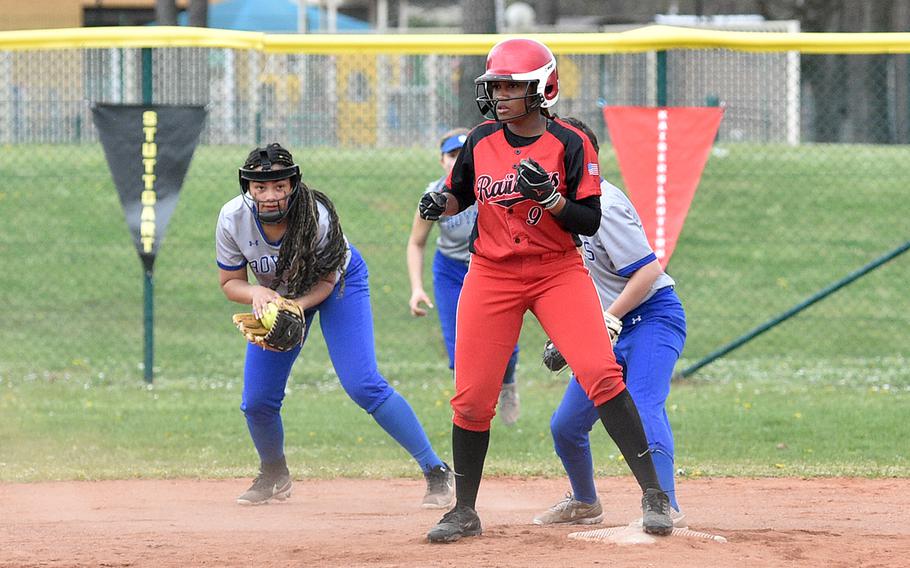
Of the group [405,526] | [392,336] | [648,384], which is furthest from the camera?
[392,336]

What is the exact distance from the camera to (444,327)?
9.00 m

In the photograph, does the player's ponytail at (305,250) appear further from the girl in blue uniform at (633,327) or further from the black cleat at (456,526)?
the black cleat at (456,526)

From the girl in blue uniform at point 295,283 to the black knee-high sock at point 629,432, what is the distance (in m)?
1.60

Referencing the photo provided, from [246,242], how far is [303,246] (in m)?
0.28

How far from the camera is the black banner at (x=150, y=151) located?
997cm

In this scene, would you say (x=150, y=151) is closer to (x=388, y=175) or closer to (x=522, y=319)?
(x=388, y=175)

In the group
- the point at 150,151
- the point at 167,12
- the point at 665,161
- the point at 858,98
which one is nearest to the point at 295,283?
the point at 150,151

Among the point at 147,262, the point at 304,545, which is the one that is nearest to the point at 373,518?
the point at 304,545

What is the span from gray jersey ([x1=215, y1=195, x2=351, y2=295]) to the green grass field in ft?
6.56

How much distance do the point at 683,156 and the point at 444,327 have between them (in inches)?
88.5

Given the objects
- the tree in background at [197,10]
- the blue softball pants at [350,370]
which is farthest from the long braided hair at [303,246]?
the tree in background at [197,10]

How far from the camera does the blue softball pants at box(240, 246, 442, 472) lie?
645 centimetres

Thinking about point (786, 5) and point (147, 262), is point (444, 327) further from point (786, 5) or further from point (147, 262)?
point (786, 5)

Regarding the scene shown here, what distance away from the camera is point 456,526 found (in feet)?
18.0
